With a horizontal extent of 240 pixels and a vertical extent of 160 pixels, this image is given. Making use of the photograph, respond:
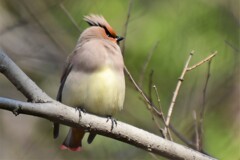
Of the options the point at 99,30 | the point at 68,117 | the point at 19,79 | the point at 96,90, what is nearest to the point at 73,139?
the point at 96,90

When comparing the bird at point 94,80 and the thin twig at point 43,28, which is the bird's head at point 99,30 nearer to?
the bird at point 94,80

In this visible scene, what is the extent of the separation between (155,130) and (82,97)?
102 cm

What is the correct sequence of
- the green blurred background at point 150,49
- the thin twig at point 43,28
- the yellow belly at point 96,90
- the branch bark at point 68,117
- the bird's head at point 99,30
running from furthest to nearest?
1. the green blurred background at point 150,49
2. the thin twig at point 43,28
3. the bird's head at point 99,30
4. the yellow belly at point 96,90
5. the branch bark at point 68,117

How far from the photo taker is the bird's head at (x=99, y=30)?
Result: 384cm

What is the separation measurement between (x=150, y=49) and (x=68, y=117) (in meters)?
2.05

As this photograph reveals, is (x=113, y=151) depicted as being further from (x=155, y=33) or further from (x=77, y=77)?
(x=77, y=77)

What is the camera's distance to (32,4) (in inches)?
189

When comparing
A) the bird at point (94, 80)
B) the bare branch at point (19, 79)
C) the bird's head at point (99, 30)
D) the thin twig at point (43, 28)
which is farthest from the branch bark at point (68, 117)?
the thin twig at point (43, 28)

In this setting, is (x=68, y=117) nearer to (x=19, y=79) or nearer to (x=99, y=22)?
(x=19, y=79)

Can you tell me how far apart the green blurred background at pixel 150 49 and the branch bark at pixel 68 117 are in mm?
1429

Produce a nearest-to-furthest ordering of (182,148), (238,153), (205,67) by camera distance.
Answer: (182,148) < (238,153) < (205,67)

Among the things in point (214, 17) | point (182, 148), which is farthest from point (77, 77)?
point (214, 17)

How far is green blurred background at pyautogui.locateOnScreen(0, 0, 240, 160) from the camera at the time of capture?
14.8ft

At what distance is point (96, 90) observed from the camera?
3.39 metres
